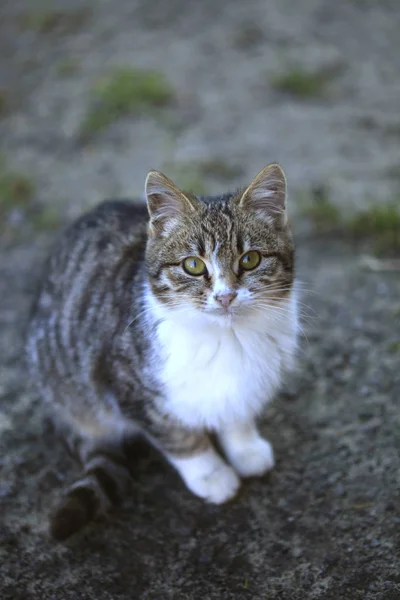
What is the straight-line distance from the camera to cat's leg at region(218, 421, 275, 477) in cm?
275

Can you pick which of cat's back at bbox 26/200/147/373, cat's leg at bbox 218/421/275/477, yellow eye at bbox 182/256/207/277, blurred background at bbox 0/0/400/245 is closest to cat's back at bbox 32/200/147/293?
cat's back at bbox 26/200/147/373

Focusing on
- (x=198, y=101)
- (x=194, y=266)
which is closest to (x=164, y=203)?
(x=194, y=266)

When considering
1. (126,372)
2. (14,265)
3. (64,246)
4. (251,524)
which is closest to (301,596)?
(251,524)

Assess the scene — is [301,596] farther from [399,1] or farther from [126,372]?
[399,1]

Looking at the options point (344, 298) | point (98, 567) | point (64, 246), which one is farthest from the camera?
point (344, 298)

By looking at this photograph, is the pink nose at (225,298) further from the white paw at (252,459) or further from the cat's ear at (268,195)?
the white paw at (252,459)

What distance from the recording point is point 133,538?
256cm

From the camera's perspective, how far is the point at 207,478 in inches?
105

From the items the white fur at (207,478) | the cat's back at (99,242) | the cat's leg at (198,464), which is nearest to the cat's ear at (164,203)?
the cat's back at (99,242)

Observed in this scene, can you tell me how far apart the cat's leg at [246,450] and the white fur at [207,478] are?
85mm

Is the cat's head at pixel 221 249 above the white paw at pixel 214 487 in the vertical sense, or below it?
above

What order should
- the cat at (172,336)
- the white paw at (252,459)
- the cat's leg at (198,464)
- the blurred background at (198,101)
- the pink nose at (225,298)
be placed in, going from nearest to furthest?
1. the pink nose at (225,298)
2. the cat at (172,336)
3. the cat's leg at (198,464)
4. the white paw at (252,459)
5. the blurred background at (198,101)

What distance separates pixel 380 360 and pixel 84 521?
5.08 ft

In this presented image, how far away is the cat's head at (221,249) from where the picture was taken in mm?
2321
